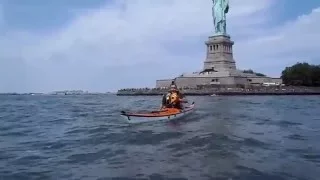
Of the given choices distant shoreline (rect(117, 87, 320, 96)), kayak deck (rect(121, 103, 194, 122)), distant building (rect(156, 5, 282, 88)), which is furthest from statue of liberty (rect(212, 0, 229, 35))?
kayak deck (rect(121, 103, 194, 122))

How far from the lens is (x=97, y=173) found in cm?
1354

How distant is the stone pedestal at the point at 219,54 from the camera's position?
121125 mm

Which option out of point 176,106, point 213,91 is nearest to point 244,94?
point 213,91

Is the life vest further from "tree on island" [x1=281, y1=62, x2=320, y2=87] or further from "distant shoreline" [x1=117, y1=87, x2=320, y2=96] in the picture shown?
"tree on island" [x1=281, y1=62, x2=320, y2=87]

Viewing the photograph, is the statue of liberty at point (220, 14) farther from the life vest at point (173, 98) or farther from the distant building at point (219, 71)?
the life vest at point (173, 98)

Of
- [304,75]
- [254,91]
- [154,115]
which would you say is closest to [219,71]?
[254,91]

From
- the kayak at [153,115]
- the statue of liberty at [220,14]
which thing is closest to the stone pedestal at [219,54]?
the statue of liberty at [220,14]

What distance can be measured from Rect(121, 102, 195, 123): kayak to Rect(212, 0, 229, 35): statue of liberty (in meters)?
96.3

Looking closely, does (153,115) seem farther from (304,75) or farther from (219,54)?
(304,75)

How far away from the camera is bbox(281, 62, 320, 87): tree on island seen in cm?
12662

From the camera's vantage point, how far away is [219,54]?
122 m

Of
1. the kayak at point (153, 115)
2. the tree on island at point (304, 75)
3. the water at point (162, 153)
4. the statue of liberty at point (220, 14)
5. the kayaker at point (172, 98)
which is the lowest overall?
the water at point (162, 153)

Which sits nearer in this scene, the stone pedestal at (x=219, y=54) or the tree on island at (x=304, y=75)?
the stone pedestal at (x=219, y=54)

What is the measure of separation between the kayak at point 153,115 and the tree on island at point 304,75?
10382cm
